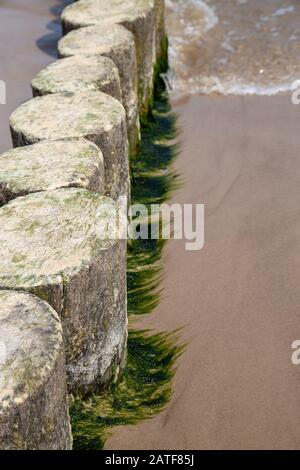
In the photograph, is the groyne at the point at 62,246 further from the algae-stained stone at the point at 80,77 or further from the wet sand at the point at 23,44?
the wet sand at the point at 23,44

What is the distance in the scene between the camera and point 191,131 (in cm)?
568

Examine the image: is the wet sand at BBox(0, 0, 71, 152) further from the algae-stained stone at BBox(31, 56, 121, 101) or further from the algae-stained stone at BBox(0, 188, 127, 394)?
the algae-stained stone at BBox(0, 188, 127, 394)

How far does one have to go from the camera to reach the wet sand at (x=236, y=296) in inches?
123

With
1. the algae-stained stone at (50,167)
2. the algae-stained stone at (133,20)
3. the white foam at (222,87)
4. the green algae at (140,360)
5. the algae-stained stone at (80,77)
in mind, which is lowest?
the white foam at (222,87)

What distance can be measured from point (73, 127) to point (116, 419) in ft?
4.43

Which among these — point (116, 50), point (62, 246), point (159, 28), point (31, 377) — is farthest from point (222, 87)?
point (31, 377)

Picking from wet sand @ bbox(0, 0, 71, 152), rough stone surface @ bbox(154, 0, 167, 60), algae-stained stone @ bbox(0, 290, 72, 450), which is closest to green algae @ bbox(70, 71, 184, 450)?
algae-stained stone @ bbox(0, 290, 72, 450)

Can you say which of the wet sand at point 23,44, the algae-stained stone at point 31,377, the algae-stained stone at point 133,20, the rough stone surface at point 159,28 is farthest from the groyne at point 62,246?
the rough stone surface at point 159,28

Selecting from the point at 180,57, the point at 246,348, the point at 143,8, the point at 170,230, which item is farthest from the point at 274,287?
the point at 180,57

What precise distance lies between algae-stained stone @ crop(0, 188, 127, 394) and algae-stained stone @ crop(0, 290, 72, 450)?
16 centimetres

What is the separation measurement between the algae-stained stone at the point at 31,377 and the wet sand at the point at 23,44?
278 cm

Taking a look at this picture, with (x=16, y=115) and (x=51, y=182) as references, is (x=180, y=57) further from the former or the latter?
(x=51, y=182)
